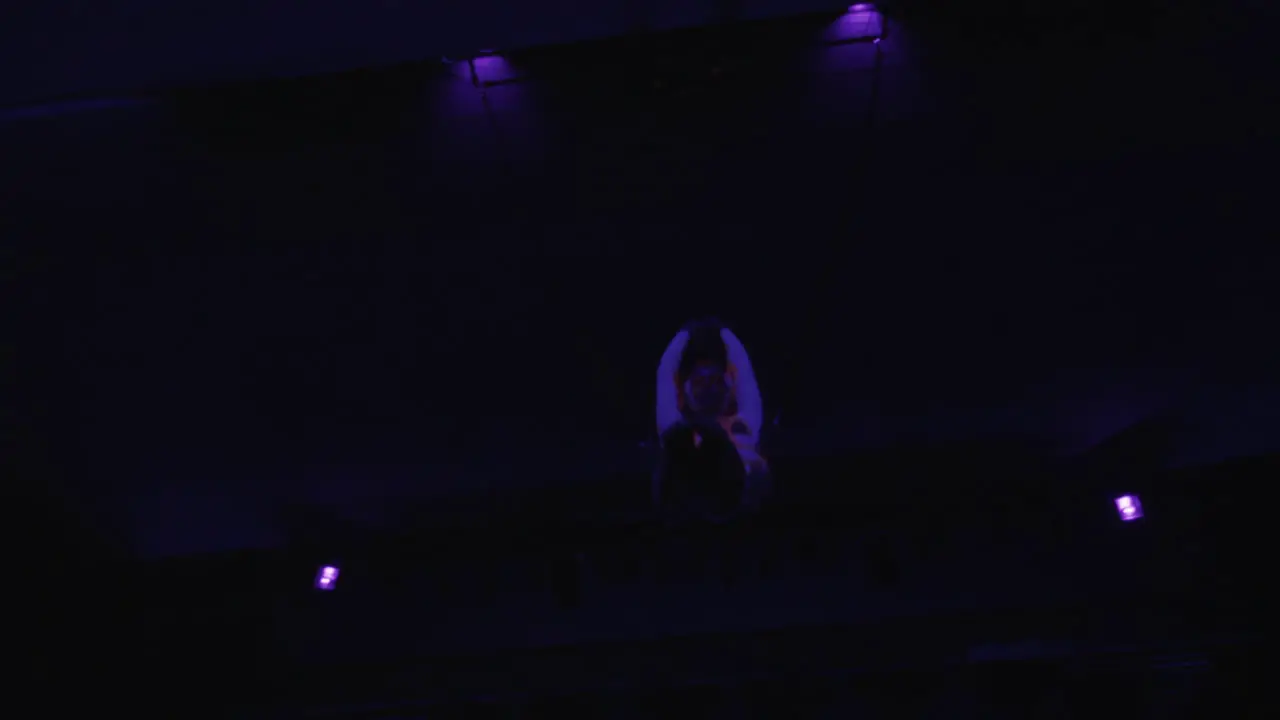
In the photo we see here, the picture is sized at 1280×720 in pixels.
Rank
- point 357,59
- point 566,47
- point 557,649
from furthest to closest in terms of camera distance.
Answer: point 557,649 < point 566,47 < point 357,59

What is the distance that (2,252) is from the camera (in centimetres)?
402

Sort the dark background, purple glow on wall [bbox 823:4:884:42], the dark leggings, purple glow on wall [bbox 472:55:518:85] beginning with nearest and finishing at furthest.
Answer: the dark leggings < purple glow on wall [bbox 823:4:884:42] < purple glow on wall [bbox 472:55:518:85] < the dark background

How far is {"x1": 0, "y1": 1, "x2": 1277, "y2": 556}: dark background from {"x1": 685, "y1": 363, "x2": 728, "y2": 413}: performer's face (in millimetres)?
1276

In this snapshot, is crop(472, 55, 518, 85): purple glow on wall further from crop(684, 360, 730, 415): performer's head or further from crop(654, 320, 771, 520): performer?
crop(684, 360, 730, 415): performer's head

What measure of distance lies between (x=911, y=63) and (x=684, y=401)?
6.12 feet

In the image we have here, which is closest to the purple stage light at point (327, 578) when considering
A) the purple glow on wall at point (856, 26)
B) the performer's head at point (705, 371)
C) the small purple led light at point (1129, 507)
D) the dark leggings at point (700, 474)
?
the dark leggings at point (700, 474)

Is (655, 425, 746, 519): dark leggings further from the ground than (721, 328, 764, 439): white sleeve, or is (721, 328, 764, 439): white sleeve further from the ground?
(721, 328, 764, 439): white sleeve

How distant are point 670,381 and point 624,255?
130 cm

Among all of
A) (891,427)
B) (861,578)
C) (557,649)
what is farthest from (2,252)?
(861,578)

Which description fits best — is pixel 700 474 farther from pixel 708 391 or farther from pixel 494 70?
pixel 494 70

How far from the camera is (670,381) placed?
10.4 ft

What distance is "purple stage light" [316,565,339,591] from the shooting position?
5.98 m

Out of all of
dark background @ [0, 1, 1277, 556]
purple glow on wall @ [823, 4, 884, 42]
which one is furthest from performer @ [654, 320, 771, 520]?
purple glow on wall @ [823, 4, 884, 42]

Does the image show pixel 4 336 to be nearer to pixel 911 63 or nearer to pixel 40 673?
pixel 40 673
